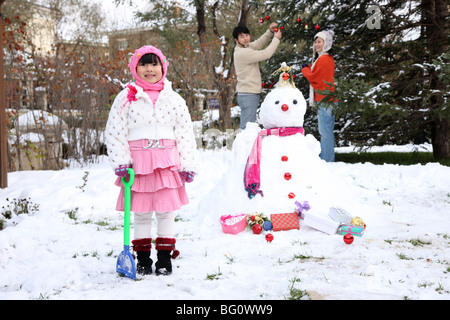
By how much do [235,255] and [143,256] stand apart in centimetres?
78

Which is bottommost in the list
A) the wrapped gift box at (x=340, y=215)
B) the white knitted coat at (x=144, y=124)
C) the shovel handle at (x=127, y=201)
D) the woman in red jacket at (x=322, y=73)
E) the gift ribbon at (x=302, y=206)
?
the wrapped gift box at (x=340, y=215)

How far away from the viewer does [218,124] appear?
39.4ft

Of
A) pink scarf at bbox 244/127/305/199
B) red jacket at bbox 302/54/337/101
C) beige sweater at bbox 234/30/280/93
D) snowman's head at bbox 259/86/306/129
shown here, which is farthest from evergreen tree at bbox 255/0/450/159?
pink scarf at bbox 244/127/305/199

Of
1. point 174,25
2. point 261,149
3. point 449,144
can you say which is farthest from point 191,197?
point 174,25

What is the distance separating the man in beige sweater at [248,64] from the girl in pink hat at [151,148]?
323 centimetres

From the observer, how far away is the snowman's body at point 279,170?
433 centimetres

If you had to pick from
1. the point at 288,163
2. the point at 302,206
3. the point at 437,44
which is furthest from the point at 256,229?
the point at 437,44

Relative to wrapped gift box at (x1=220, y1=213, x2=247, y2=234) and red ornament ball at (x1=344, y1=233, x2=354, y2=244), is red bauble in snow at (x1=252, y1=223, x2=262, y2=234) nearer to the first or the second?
wrapped gift box at (x1=220, y1=213, x2=247, y2=234)

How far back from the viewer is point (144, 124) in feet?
10.2

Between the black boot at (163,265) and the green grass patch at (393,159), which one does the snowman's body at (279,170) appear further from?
the green grass patch at (393,159)

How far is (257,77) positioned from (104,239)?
11.7 feet

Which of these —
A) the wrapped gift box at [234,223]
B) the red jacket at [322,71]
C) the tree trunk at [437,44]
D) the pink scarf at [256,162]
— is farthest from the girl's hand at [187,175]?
the tree trunk at [437,44]

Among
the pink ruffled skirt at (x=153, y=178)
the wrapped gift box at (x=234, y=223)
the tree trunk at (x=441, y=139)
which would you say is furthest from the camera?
the tree trunk at (x=441, y=139)

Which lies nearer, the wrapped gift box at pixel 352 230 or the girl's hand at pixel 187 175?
the girl's hand at pixel 187 175
